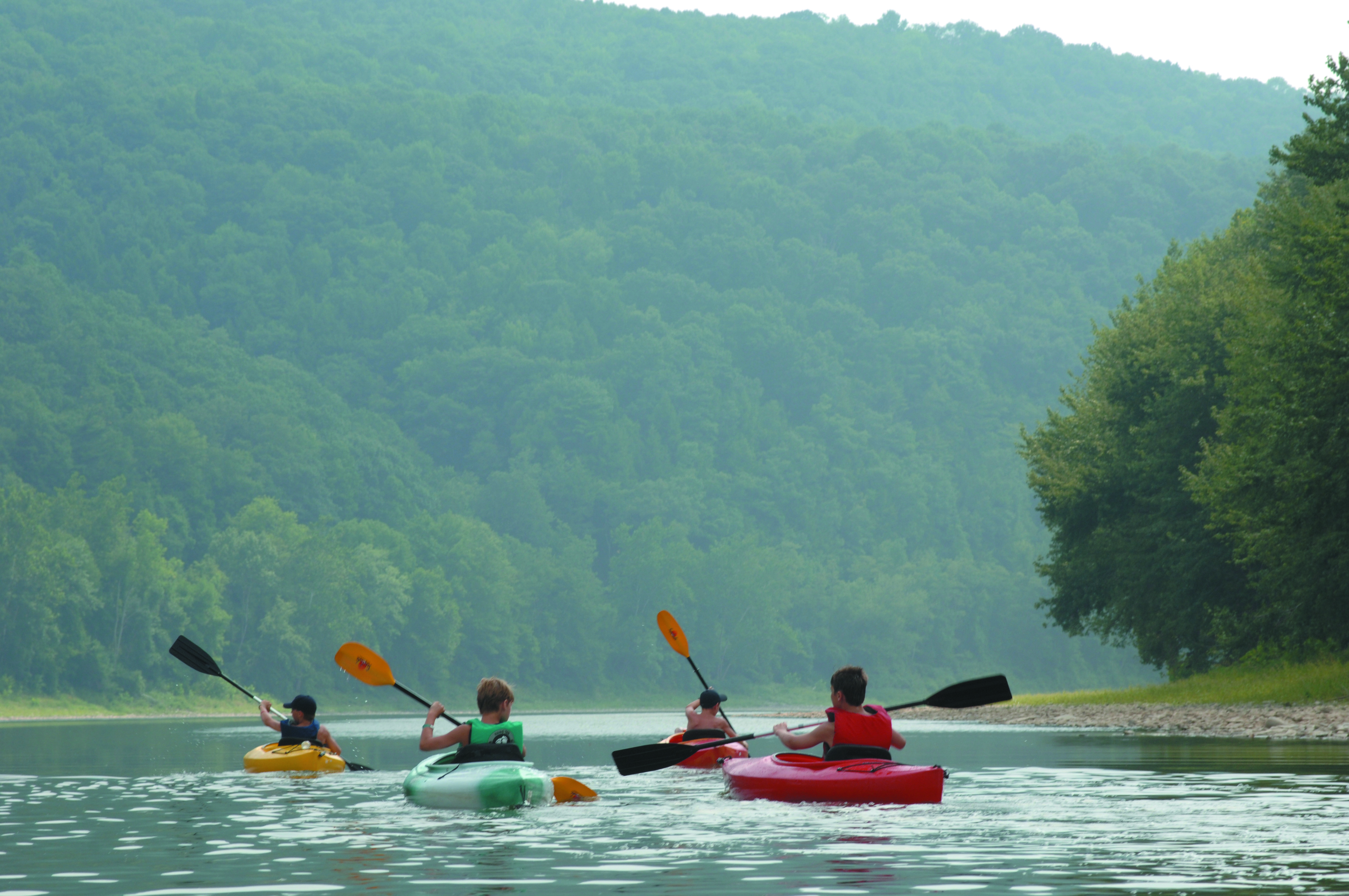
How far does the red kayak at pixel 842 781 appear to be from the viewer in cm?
1568

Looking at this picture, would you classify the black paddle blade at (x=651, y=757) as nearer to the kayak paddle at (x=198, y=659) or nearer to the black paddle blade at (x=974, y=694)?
the black paddle blade at (x=974, y=694)

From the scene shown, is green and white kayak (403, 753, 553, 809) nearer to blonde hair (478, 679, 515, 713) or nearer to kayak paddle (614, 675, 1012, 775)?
blonde hair (478, 679, 515, 713)

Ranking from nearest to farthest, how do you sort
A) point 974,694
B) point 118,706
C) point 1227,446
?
point 974,694 < point 1227,446 < point 118,706

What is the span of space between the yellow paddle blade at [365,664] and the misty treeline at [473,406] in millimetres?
65762

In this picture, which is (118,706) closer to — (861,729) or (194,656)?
(194,656)

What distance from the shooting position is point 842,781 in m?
15.9

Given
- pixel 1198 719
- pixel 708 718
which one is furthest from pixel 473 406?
pixel 708 718

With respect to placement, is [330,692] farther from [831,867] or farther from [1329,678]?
[831,867]

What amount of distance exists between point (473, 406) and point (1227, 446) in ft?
419

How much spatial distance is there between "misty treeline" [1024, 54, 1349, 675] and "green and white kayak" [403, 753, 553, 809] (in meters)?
19.1

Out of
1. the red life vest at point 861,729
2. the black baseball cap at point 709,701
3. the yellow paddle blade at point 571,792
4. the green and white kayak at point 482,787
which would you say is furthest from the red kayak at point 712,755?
the red life vest at point 861,729

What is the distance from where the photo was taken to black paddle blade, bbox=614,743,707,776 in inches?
694

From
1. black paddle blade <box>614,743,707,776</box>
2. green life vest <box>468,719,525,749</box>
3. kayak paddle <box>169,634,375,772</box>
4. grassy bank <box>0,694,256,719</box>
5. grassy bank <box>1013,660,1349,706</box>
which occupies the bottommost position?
black paddle blade <box>614,743,707,776</box>

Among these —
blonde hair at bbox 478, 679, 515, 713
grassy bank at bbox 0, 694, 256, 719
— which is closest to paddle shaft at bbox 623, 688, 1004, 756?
blonde hair at bbox 478, 679, 515, 713
